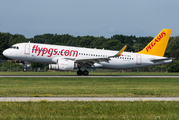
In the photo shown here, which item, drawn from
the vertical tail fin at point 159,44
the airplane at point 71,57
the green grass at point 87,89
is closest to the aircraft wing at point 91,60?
the airplane at point 71,57

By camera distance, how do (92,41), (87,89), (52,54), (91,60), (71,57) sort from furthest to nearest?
1. (92,41)
2. (71,57)
3. (52,54)
4. (91,60)
5. (87,89)

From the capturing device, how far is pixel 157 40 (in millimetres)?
51031

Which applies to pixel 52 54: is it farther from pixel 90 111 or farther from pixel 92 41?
pixel 92 41

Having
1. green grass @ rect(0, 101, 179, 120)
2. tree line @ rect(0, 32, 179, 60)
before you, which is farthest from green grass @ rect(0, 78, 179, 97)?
tree line @ rect(0, 32, 179, 60)

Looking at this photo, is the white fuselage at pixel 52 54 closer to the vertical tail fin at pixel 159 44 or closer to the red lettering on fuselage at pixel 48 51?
the red lettering on fuselage at pixel 48 51

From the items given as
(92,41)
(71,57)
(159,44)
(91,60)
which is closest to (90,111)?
(91,60)

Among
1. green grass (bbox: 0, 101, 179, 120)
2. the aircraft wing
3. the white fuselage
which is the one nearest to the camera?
green grass (bbox: 0, 101, 179, 120)

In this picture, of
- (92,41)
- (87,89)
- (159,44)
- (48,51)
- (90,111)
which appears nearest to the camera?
(90,111)

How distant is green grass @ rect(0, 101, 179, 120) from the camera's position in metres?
12.4

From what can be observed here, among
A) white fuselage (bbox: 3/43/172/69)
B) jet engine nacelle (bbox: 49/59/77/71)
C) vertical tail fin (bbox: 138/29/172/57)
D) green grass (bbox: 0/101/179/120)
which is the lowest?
green grass (bbox: 0/101/179/120)

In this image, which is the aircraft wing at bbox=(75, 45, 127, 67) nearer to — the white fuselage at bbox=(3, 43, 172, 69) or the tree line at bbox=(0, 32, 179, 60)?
the white fuselage at bbox=(3, 43, 172, 69)

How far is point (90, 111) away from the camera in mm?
13805

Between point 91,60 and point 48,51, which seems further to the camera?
point 48,51

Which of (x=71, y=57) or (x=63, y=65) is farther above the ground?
(x=71, y=57)
